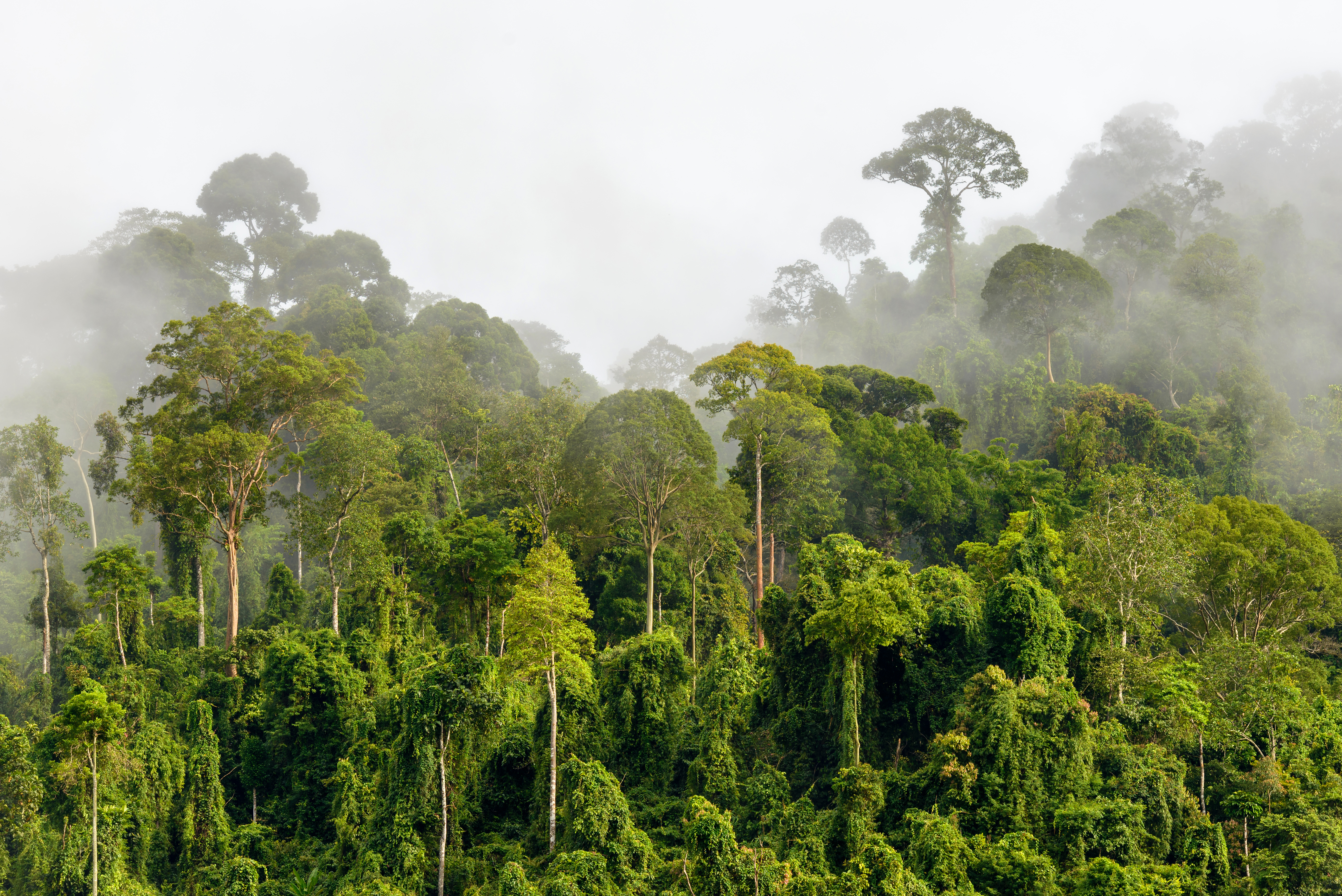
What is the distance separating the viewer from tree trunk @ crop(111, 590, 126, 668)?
111ft

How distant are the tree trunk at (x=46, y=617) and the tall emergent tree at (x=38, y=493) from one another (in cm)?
4

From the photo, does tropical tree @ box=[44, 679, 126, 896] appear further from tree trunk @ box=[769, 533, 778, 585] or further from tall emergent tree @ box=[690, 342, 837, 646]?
tree trunk @ box=[769, 533, 778, 585]

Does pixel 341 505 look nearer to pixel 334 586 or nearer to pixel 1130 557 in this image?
pixel 334 586

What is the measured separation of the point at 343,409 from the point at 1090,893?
32490 mm

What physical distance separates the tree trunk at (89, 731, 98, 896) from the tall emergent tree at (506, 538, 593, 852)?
1116cm

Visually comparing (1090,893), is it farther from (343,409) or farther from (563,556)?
(343,409)

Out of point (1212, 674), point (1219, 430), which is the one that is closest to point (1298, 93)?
point (1219, 430)

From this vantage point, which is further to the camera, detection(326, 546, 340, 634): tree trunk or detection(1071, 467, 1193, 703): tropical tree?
detection(326, 546, 340, 634): tree trunk

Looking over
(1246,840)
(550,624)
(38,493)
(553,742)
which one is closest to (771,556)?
Answer: (550,624)

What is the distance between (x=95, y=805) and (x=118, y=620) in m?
13.1

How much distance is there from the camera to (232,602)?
33.2m

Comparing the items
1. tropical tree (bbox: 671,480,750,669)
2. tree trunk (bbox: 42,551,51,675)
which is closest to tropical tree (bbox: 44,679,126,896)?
tropical tree (bbox: 671,480,750,669)

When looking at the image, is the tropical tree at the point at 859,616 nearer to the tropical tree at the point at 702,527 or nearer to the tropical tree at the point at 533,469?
the tropical tree at the point at 702,527

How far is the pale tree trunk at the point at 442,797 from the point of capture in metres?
23.8
